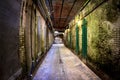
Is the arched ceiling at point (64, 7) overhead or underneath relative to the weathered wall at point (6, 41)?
overhead

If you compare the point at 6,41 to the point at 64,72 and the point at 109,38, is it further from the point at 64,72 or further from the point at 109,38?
the point at 64,72

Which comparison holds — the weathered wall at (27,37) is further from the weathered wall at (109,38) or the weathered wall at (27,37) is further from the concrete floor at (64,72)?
the weathered wall at (109,38)

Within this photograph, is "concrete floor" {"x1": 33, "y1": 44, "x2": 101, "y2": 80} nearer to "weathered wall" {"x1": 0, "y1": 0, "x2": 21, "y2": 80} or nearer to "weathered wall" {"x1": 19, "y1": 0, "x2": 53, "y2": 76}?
"weathered wall" {"x1": 19, "y1": 0, "x2": 53, "y2": 76}

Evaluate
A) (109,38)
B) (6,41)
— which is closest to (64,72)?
(109,38)

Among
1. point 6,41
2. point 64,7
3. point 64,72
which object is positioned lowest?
point 64,72

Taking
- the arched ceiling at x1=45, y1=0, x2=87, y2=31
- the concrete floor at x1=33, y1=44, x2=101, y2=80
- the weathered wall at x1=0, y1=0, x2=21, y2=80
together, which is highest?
the arched ceiling at x1=45, y1=0, x2=87, y2=31

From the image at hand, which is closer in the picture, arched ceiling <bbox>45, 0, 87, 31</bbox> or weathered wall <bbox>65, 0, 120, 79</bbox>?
weathered wall <bbox>65, 0, 120, 79</bbox>

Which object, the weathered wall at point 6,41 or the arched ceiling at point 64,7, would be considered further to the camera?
the arched ceiling at point 64,7

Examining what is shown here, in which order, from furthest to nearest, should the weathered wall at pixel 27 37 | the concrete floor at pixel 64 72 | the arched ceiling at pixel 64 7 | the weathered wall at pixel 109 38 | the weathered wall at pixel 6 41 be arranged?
the arched ceiling at pixel 64 7
the concrete floor at pixel 64 72
the weathered wall at pixel 109 38
the weathered wall at pixel 27 37
the weathered wall at pixel 6 41

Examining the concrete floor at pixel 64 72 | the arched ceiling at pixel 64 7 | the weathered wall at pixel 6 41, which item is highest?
the arched ceiling at pixel 64 7

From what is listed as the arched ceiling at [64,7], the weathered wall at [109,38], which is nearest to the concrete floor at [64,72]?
the weathered wall at [109,38]

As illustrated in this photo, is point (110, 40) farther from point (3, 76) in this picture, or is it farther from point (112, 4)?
point (3, 76)

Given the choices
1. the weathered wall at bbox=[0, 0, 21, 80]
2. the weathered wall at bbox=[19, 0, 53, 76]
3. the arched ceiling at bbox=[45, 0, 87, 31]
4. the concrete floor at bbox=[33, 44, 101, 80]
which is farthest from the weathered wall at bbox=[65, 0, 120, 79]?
the arched ceiling at bbox=[45, 0, 87, 31]

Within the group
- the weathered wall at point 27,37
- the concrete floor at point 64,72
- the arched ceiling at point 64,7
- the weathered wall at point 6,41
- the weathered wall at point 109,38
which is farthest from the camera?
the arched ceiling at point 64,7
